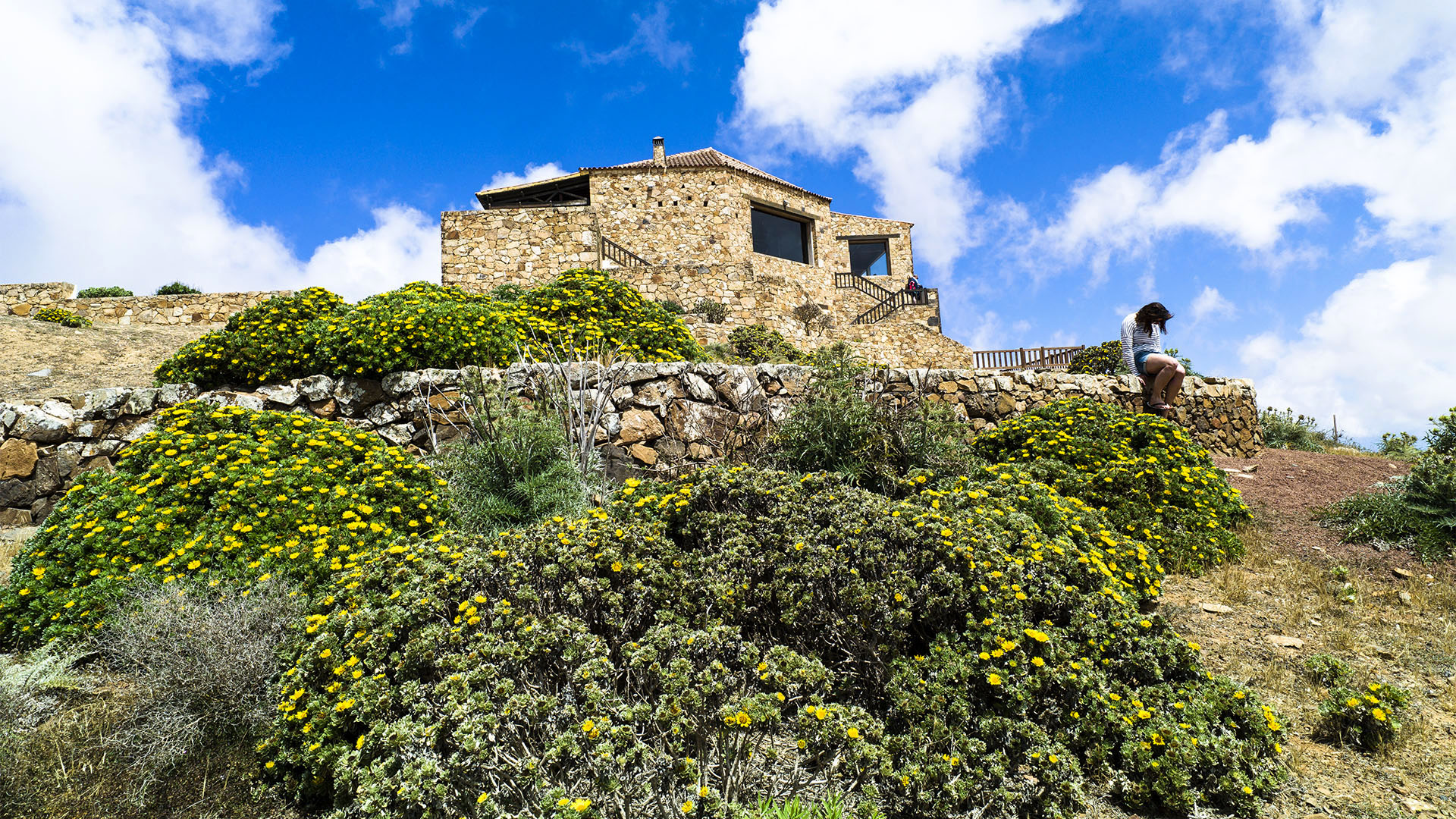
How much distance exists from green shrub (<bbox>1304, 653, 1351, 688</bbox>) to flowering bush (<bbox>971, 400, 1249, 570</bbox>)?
1493mm

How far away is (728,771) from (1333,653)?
3.65 m

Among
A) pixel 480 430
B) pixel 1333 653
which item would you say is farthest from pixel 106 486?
pixel 1333 653

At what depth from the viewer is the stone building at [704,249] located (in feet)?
57.2

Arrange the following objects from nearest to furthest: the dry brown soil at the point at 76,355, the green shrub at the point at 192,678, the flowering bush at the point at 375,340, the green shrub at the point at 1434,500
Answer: the green shrub at the point at 192,678 → the green shrub at the point at 1434,500 → the flowering bush at the point at 375,340 → the dry brown soil at the point at 76,355

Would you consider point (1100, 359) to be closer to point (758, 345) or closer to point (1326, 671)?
point (758, 345)

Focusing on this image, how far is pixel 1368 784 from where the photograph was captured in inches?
107

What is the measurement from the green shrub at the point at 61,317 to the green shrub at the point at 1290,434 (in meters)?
23.2

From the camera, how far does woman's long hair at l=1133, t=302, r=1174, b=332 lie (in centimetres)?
797

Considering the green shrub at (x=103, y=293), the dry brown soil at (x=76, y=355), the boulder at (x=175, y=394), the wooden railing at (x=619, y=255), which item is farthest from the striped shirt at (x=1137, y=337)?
the green shrub at (x=103, y=293)

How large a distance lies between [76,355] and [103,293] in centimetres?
767

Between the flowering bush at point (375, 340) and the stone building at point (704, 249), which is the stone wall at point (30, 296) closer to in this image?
the stone building at point (704, 249)

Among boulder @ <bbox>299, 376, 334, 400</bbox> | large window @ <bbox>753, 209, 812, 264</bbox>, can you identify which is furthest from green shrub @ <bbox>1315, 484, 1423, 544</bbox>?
large window @ <bbox>753, 209, 812, 264</bbox>

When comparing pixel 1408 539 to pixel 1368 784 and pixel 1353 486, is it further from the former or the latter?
pixel 1368 784

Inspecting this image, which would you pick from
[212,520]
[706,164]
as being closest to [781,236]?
[706,164]
